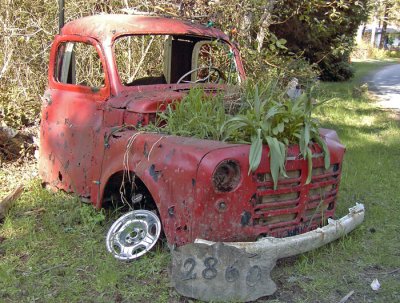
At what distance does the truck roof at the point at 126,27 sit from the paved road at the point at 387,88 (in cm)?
923

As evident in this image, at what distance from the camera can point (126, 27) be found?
4.61 meters

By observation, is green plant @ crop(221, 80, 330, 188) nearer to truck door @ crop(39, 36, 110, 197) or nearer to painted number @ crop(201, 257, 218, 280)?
painted number @ crop(201, 257, 218, 280)

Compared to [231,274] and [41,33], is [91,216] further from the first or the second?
[41,33]

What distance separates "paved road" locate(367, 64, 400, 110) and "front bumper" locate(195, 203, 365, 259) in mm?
Result: 9827

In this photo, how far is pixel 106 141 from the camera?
4.09m

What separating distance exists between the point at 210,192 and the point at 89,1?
5346 millimetres

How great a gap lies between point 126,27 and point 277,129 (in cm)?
187

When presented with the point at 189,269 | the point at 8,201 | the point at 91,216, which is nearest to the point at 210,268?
the point at 189,269

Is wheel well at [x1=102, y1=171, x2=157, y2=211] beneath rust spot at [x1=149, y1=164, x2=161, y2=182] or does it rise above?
beneath

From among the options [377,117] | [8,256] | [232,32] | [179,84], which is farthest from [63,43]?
[377,117]

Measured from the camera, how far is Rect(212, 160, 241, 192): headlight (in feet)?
10.7

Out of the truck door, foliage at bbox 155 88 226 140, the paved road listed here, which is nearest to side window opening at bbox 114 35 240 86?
the truck door

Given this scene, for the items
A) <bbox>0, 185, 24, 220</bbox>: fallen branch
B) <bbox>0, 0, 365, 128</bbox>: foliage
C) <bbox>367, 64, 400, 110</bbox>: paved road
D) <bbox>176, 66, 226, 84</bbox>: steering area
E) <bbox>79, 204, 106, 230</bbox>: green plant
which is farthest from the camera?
<bbox>367, 64, 400, 110</bbox>: paved road

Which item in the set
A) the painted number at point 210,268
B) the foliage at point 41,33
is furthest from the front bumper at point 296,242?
the foliage at point 41,33
